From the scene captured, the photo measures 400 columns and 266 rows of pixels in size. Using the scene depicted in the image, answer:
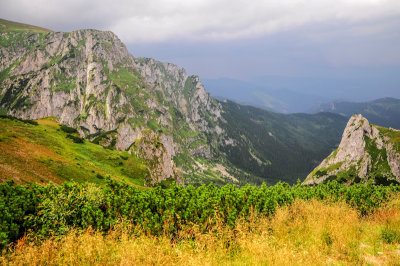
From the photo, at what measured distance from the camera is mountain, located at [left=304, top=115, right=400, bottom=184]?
14412 centimetres

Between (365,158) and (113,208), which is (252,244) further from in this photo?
(365,158)

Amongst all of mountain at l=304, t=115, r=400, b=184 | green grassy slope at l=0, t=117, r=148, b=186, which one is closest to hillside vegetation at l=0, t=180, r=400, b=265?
green grassy slope at l=0, t=117, r=148, b=186

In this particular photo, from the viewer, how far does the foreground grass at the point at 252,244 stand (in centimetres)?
777

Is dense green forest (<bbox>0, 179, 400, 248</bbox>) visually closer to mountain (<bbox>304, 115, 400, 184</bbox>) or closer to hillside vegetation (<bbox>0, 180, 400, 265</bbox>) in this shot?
hillside vegetation (<bbox>0, 180, 400, 265</bbox>)

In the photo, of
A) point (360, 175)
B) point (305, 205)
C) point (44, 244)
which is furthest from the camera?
point (360, 175)

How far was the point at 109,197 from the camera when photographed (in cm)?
1145

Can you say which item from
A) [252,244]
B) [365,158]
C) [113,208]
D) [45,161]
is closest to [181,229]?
[252,244]

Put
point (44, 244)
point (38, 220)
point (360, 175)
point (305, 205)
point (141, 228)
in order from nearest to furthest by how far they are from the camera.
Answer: point (44, 244)
point (38, 220)
point (141, 228)
point (305, 205)
point (360, 175)

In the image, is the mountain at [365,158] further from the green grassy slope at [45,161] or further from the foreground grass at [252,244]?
the foreground grass at [252,244]

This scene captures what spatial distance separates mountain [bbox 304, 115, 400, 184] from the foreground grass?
15859 centimetres

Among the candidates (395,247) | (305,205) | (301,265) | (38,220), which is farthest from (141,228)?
(395,247)

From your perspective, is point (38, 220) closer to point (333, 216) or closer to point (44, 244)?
point (44, 244)

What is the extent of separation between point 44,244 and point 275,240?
951 cm

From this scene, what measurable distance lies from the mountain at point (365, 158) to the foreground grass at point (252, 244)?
159 metres
